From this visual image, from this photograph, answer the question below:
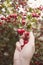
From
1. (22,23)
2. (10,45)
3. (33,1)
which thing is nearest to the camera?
(10,45)

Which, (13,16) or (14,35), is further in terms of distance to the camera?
(13,16)

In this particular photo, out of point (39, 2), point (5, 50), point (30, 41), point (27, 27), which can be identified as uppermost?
point (30, 41)

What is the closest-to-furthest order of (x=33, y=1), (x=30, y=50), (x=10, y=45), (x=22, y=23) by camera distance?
(x=30, y=50) < (x=10, y=45) < (x=22, y=23) < (x=33, y=1)

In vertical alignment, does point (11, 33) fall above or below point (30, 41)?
below

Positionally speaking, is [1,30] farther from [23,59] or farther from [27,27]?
[23,59]

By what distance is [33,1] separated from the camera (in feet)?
10.5

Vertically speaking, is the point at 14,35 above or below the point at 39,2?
above

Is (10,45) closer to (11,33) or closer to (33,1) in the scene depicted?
(11,33)

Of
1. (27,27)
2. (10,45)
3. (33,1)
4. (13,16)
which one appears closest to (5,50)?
(10,45)

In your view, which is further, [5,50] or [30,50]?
[5,50]

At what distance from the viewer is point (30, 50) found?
1.28 metres

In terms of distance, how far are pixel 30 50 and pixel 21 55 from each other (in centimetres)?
5

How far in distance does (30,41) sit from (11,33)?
41cm

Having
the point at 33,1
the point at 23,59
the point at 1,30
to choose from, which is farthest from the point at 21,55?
the point at 33,1
